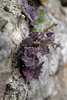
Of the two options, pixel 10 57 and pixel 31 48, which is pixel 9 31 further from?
pixel 31 48

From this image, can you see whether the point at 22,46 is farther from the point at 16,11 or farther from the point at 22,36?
the point at 16,11

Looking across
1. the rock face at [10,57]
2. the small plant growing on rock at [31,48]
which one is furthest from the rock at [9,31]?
the small plant growing on rock at [31,48]

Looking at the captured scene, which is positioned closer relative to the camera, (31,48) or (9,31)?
(9,31)

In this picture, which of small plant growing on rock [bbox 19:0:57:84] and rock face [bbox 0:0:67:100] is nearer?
rock face [bbox 0:0:67:100]

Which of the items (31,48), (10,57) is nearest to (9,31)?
(10,57)

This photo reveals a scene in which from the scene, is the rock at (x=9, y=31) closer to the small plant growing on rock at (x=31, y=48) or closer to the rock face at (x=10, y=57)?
the rock face at (x=10, y=57)

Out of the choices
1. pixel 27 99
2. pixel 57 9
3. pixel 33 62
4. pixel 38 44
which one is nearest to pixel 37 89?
pixel 27 99

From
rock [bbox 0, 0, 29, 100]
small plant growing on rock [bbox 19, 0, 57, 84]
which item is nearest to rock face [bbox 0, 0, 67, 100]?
rock [bbox 0, 0, 29, 100]

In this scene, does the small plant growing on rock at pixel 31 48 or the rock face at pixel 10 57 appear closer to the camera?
the rock face at pixel 10 57

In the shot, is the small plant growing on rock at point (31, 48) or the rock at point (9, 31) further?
the small plant growing on rock at point (31, 48)

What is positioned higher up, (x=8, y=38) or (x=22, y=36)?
(x=8, y=38)

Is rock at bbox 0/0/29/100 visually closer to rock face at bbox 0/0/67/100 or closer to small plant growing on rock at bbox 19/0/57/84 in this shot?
rock face at bbox 0/0/67/100
